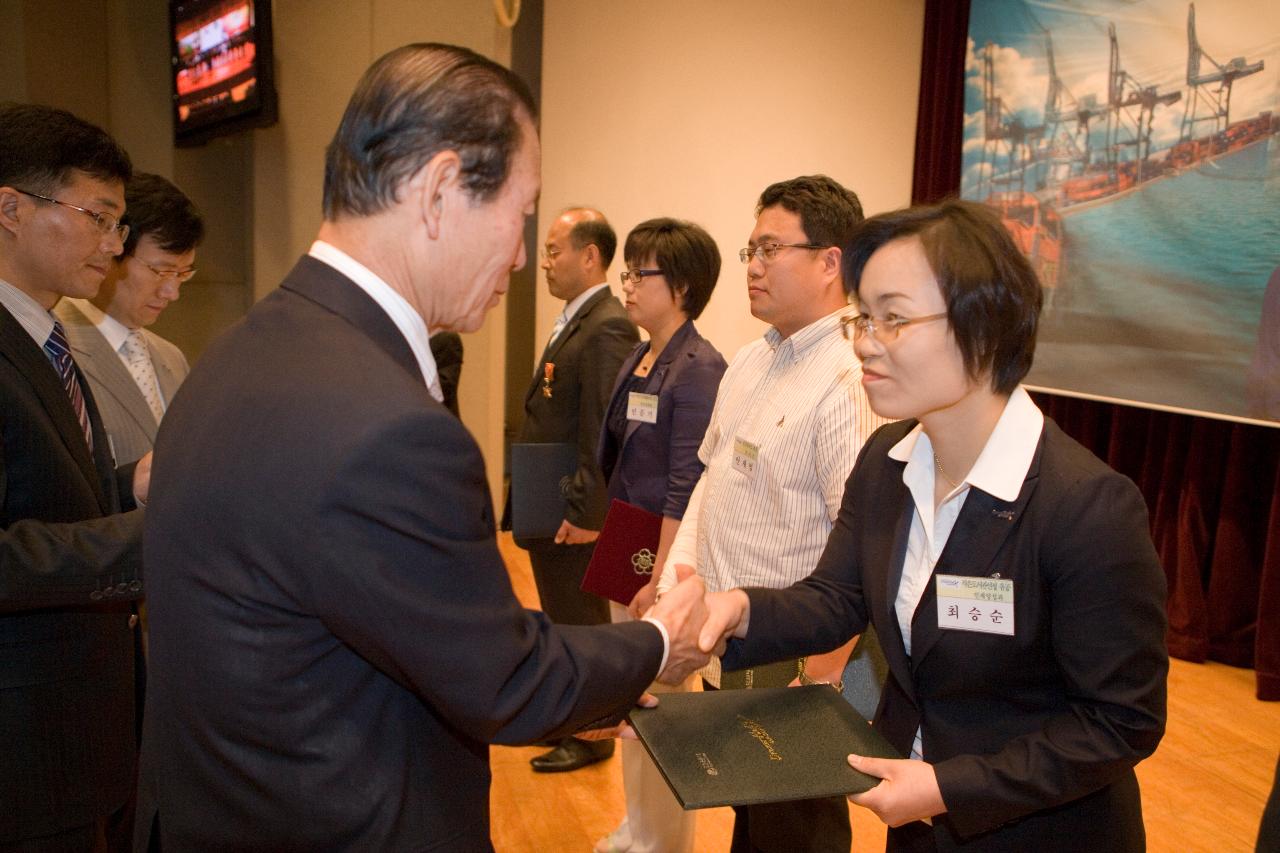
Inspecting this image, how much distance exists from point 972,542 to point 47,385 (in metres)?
1.57

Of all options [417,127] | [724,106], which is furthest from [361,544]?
[724,106]

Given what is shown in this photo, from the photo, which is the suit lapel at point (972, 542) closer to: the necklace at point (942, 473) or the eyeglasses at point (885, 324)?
the necklace at point (942, 473)

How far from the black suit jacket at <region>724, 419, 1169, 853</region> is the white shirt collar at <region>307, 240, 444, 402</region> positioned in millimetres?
822

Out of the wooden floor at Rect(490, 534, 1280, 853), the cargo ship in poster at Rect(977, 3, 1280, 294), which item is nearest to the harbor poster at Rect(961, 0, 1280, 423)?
the cargo ship in poster at Rect(977, 3, 1280, 294)

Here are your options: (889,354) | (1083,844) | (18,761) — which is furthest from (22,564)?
(1083,844)

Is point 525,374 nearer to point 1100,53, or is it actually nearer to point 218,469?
point 1100,53

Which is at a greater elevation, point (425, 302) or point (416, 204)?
point (416, 204)

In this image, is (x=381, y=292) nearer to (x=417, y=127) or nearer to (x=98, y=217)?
(x=417, y=127)

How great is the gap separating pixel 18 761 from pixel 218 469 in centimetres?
102

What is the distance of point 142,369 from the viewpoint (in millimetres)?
2438

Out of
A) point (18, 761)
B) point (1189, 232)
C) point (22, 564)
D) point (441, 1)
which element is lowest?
point (18, 761)

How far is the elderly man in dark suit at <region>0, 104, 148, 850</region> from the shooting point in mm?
1482

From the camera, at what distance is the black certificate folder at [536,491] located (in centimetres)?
320

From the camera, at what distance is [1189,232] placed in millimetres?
4008
